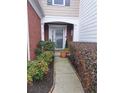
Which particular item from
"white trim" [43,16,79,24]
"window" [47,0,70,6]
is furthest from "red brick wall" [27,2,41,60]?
"window" [47,0,70,6]

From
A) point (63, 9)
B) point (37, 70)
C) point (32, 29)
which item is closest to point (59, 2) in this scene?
point (63, 9)

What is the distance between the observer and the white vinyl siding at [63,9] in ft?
51.4

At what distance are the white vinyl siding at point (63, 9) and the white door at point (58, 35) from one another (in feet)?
8.38

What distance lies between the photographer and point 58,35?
18234 millimetres

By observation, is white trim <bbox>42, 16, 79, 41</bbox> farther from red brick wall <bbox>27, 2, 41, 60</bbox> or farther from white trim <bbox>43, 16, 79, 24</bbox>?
red brick wall <bbox>27, 2, 41, 60</bbox>

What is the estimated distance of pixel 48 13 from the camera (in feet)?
51.4

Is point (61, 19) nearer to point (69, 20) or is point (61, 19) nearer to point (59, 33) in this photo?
point (69, 20)

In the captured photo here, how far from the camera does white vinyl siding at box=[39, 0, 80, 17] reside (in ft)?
51.4

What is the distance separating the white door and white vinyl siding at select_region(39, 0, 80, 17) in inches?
101

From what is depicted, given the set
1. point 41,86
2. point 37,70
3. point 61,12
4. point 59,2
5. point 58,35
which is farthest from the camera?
point 58,35

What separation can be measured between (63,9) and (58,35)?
300 cm

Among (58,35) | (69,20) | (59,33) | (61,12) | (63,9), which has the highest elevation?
(63,9)
